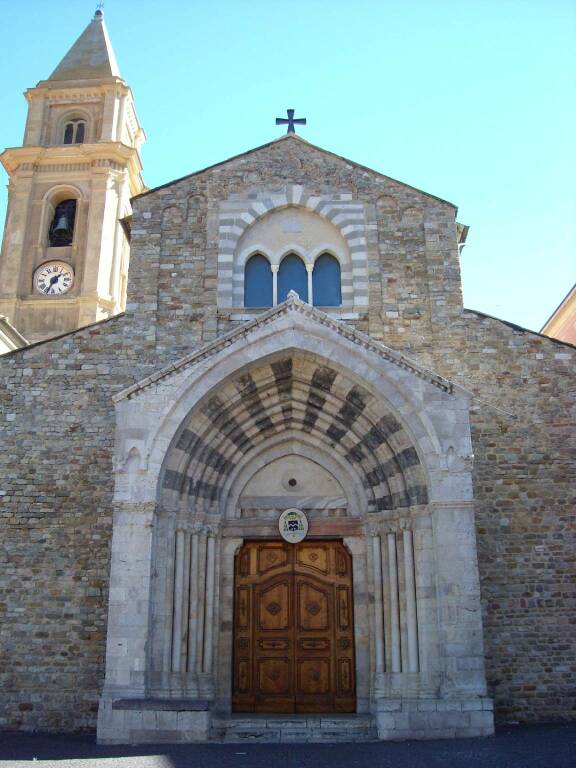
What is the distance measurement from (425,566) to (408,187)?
23.0 feet

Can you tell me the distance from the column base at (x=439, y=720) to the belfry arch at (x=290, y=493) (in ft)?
0.86

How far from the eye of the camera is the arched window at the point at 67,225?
89.1 feet

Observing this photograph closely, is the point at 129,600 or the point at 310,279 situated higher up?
the point at 310,279

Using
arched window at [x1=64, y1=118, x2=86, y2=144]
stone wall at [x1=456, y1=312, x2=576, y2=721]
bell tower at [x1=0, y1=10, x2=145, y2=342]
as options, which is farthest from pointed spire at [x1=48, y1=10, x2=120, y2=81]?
stone wall at [x1=456, y1=312, x2=576, y2=721]

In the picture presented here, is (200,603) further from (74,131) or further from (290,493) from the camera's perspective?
(74,131)

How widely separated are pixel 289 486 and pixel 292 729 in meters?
3.96

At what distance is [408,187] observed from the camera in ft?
47.2

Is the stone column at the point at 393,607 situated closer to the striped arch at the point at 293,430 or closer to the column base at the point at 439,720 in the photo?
the striped arch at the point at 293,430

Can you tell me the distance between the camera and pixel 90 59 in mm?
31047

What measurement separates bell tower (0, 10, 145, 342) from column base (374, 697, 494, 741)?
17.6 metres

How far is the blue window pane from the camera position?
13984mm

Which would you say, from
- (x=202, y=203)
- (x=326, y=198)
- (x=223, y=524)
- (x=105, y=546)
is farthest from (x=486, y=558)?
(x=202, y=203)

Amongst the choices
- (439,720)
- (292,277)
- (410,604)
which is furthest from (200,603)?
(292,277)

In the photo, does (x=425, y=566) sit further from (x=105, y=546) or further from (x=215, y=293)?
(x=215, y=293)
